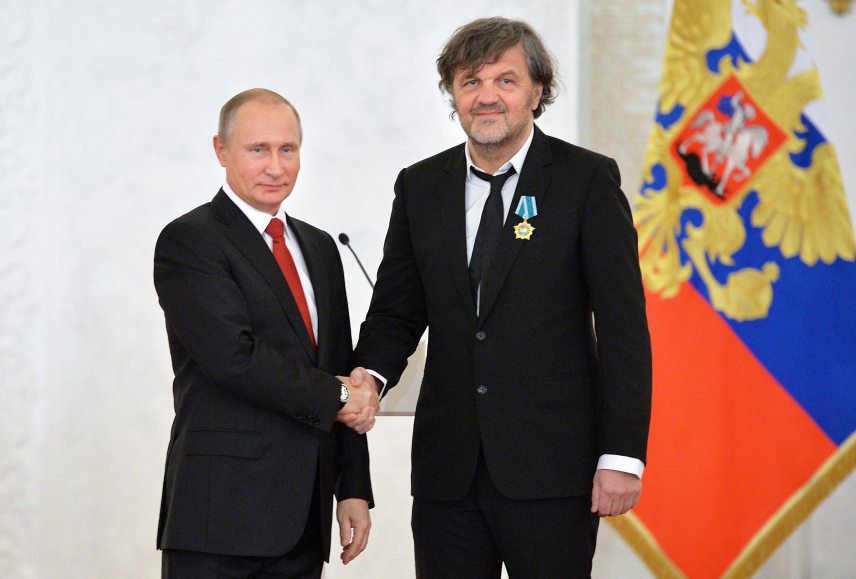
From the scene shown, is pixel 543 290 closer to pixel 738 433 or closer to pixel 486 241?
pixel 486 241

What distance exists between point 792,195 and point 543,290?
1.96 metres

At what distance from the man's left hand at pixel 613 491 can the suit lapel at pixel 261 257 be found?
716mm

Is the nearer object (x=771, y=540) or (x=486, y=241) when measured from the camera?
(x=486, y=241)

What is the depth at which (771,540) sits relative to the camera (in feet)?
12.8

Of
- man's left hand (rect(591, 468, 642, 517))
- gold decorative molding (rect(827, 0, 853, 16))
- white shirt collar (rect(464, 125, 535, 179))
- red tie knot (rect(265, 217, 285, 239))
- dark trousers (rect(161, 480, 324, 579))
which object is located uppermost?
gold decorative molding (rect(827, 0, 853, 16))

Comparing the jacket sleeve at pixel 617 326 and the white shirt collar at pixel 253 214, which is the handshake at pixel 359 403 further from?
Answer: the jacket sleeve at pixel 617 326

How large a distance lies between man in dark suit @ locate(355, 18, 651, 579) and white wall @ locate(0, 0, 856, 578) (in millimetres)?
1671

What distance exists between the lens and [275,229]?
2434mm

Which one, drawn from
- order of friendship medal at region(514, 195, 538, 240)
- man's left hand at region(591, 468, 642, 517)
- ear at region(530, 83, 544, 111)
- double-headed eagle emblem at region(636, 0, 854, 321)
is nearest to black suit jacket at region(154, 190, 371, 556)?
order of friendship medal at region(514, 195, 538, 240)

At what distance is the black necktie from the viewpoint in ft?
7.81

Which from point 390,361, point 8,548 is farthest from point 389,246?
point 8,548

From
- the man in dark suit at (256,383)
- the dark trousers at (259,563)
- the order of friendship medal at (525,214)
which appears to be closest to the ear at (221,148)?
the man in dark suit at (256,383)

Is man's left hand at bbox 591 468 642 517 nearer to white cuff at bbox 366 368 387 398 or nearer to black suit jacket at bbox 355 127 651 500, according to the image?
black suit jacket at bbox 355 127 651 500

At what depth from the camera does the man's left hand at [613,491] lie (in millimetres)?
2219
